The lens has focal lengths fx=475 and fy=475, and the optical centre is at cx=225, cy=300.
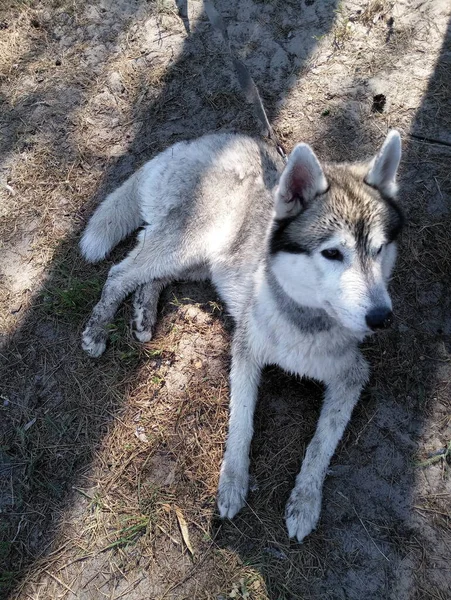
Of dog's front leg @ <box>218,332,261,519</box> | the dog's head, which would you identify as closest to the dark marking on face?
the dog's head

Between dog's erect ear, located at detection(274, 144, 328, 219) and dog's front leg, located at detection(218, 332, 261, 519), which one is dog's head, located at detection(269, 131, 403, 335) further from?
dog's front leg, located at detection(218, 332, 261, 519)

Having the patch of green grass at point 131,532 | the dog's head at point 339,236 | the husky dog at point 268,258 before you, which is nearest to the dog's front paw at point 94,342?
the husky dog at point 268,258

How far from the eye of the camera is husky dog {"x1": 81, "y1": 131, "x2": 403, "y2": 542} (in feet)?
7.61

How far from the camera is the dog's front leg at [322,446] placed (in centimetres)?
260

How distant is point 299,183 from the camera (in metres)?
2.41

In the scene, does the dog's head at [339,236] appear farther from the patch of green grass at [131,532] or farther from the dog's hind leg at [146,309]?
the patch of green grass at [131,532]

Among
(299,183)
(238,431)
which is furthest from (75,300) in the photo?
(299,183)

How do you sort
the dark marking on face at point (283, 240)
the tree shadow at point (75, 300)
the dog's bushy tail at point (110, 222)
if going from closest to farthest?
the dark marking on face at point (283, 240), the tree shadow at point (75, 300), the dog's bushy tail at point (110, 222)

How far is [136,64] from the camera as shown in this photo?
4.51 m

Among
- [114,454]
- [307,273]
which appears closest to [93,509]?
[114,454]

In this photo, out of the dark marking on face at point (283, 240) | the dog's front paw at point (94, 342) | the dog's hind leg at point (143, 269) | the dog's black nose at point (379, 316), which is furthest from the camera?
the dog's hind leg at point (143, 269)

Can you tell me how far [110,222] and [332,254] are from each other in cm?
187

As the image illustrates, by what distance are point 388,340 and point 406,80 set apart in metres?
2.47

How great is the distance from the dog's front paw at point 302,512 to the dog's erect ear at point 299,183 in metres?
1.54
